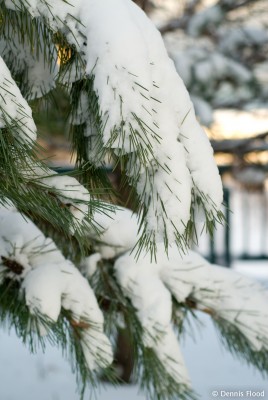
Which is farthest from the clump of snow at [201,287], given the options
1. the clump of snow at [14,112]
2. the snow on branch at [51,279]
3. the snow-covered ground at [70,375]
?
the snow-covered ground at [70,375]

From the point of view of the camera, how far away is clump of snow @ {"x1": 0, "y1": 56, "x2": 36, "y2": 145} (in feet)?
3.19

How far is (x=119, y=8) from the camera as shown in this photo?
1.04 metres

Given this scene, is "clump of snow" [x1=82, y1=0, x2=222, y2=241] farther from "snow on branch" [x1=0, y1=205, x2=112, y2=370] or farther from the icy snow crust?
"snow on branch" [x1=0, y1=205, x2=112, y2=370]

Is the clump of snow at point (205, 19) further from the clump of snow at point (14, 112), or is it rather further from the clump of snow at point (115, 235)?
the clump of snow at point (14, 112)

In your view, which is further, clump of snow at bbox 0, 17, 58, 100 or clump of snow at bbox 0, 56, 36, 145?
clump of snow at bbox 0, 17, 58, 100

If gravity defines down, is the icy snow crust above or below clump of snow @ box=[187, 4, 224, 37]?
below

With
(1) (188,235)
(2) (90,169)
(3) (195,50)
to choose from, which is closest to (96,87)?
(2) (90,169)

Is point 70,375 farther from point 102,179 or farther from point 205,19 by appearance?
point 102,179

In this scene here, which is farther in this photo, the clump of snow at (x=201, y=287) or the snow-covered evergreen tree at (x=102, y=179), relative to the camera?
the clump of snow at (x=201, y=287)

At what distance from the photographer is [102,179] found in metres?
1.21

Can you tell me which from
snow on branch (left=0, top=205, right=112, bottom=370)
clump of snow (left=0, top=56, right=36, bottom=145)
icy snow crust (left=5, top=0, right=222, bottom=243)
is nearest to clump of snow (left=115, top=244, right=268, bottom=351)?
snow on branch (left=0, top=205, right=112, bottom=370)

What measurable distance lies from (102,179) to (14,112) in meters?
0.29

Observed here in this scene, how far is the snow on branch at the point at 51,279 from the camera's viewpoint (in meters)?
1.36

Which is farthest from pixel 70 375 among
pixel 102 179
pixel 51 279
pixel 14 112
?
pixel 14 112
